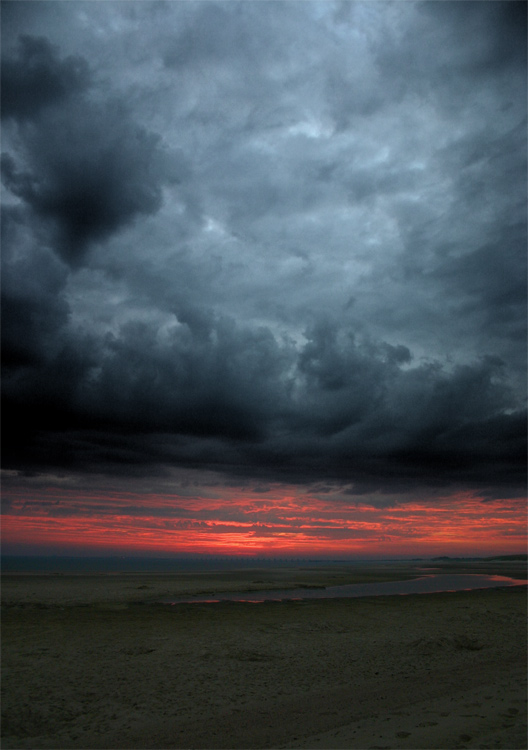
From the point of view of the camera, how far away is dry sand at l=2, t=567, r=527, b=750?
11539 mm

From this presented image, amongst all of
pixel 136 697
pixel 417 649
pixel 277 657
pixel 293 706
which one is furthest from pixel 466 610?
A: pixel 136 697

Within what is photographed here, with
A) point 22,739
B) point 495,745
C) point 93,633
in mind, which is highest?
point 495,745

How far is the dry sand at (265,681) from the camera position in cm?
1154

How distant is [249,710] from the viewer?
526 inches

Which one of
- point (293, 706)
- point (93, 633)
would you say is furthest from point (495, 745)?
point (93, 633)

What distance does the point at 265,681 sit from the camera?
16.0 metres

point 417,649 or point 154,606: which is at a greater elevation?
point 417,649

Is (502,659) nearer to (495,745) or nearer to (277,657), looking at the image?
(277,657)

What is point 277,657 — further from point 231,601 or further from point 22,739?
point 231,601

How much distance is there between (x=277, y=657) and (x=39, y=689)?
29.9 feet

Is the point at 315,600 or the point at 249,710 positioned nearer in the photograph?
the point at 249,710

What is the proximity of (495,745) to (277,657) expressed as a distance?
35.7 feet

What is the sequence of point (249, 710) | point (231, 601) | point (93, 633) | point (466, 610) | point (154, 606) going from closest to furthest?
point (249, 710) < point (93, 633) < point (466, 610) < point (154, 606) < point (231, 601)

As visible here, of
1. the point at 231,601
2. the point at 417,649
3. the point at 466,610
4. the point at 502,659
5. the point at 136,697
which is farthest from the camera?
the point at 231,601
